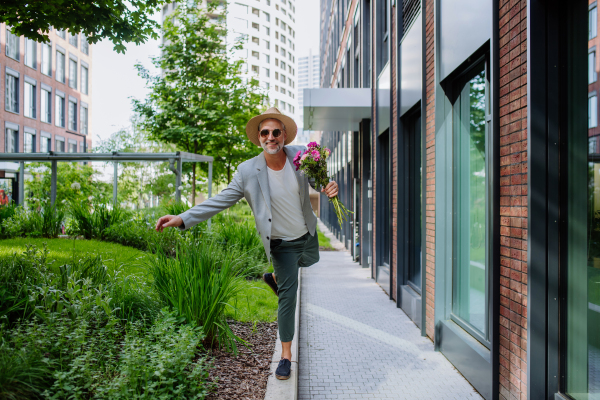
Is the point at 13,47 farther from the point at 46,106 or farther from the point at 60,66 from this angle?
the point at 60,66

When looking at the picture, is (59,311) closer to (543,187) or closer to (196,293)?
(196,293)

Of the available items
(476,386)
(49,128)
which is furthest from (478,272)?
(49,128)

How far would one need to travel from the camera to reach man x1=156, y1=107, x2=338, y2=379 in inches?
144

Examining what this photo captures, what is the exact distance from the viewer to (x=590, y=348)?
2.40m

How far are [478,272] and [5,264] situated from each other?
14.3 feet

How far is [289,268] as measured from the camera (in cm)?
374

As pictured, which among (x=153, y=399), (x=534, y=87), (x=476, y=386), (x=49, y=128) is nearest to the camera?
(x=153, y=399)

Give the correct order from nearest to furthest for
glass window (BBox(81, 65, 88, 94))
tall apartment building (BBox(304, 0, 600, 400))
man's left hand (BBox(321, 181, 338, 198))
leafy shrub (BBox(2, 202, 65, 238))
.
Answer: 1. tall apartment building (BBox(304, 0, 600, 400))
2. man's left hand (BBox(321, 181, 338, 198))
3. leafy shrub (BBox(2, 202, 65, 238))
4. glass window (BBox(81, 65, 88, 94))

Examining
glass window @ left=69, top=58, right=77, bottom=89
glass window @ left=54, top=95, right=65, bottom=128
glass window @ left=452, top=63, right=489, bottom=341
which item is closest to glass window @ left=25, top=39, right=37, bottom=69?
glass window @ left=54, top=95, right=65, bottom=128

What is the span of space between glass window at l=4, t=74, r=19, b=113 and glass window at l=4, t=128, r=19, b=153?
55.3 inches

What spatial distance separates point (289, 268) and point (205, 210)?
88cm

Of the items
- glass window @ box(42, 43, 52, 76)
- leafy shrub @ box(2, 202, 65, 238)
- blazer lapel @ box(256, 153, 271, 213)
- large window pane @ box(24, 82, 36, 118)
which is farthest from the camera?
glass window @ box(42, 43, 52, 76)

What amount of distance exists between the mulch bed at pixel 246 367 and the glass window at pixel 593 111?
267 centimetres

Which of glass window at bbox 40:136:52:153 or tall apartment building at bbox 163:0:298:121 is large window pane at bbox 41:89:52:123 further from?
tall apartment building at bbox 163:0:298:121
